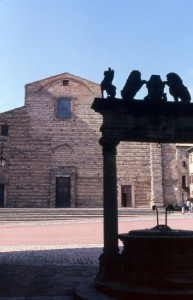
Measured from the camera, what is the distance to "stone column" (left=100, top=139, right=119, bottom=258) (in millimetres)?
5953

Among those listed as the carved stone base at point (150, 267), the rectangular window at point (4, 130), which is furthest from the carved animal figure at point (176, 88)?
the rectangular window at point (4, 130)

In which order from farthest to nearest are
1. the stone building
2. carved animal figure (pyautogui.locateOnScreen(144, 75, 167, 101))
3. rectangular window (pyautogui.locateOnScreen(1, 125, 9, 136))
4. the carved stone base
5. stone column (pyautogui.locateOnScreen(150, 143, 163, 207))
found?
rectangular window (pyautogui.locateOnScreen(1, 125, 9, 136))
stone column (pyautogui.locateOnScreen(150, 143, 163, 207))
the stone building
carved animal figure (pyautogui.locateOnScreen(144, 75, 167, 101))
the carved stone base

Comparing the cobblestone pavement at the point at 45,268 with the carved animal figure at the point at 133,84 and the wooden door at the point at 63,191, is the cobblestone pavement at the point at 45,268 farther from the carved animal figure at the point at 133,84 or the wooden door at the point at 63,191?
the wooden door at the point at 63,191

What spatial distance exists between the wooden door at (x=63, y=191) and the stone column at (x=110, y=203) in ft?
83.3

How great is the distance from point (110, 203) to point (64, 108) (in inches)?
1102

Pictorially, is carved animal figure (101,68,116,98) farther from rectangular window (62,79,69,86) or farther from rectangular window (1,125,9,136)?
rectangular window (62,79,69,86)

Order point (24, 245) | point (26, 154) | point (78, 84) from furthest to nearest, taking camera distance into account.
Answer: point (78, 84), point (26, 154), point (24, 245)

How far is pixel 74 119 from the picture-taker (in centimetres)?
3316

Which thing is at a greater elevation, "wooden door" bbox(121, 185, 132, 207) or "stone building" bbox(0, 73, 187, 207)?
"stone building" bbox(0, 73, 187, 207)

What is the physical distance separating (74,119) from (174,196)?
40.2 ft

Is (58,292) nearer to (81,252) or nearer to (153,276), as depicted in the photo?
(153,276)

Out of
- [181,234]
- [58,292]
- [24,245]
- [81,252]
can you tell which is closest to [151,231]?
[181,234]

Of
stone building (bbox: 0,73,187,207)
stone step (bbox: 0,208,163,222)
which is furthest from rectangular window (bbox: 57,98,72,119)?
stone step (bbox: 0,208,163,222)

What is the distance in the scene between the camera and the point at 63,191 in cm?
3141
